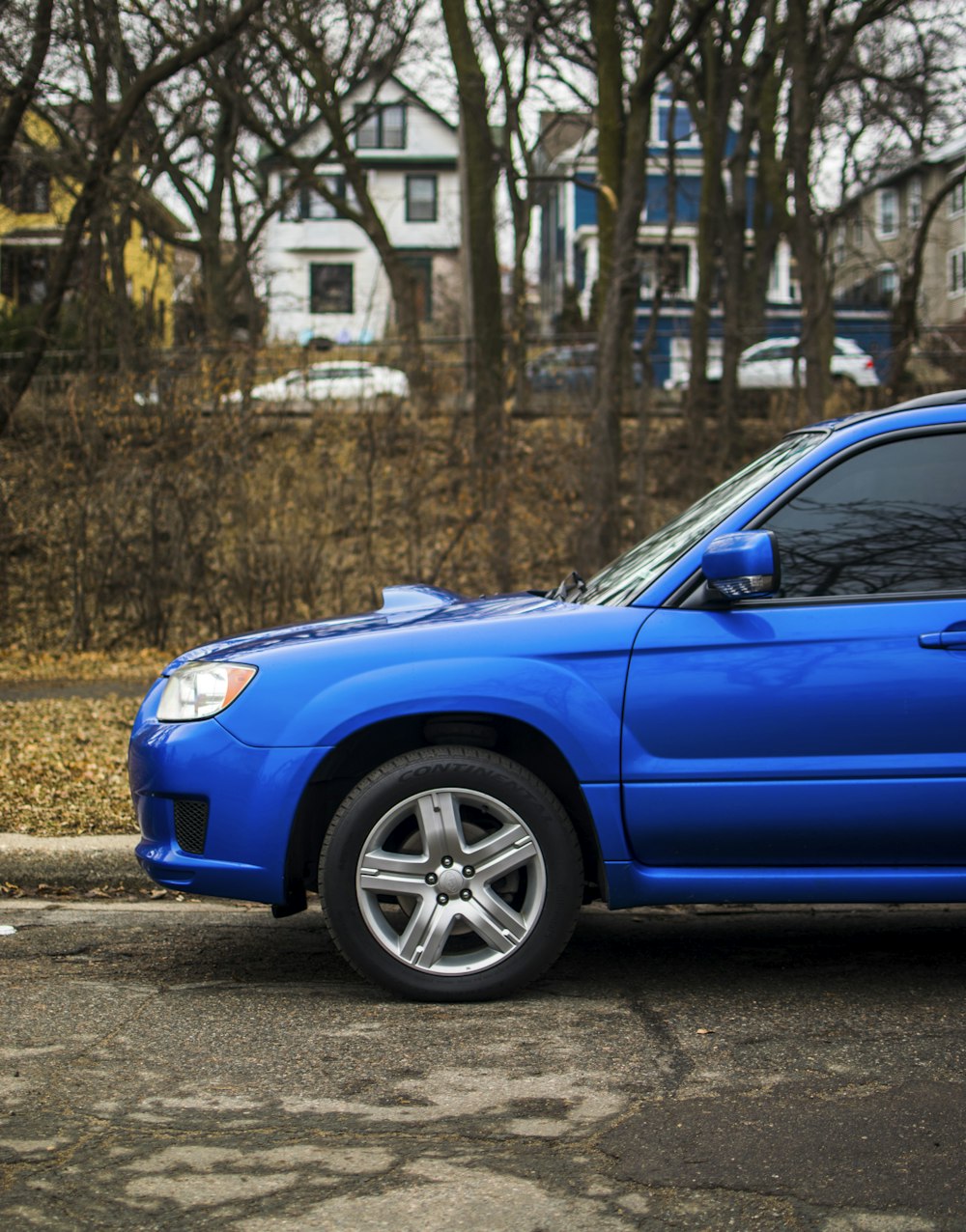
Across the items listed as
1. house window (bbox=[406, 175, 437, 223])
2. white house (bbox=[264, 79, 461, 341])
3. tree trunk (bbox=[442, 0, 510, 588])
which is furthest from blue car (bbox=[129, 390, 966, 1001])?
house window (bbox=[406, 175, 437, 223])

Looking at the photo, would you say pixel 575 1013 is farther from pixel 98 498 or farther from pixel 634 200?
pixel 634 200

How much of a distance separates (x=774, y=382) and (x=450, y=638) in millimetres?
15787

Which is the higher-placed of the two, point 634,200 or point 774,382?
point 634,200

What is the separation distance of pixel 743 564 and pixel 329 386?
12595 mm

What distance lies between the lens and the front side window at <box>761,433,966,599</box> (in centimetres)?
478

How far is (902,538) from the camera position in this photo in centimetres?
483

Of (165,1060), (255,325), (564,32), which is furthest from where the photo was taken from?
(564,32)

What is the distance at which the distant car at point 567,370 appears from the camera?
16969 mm

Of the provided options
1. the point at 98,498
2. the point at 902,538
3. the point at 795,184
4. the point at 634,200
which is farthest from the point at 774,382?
the point at 902,538

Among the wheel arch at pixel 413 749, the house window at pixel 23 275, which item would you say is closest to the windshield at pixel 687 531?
the wheel arch at pixel 413 749

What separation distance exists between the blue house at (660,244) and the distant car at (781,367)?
0.18 metres

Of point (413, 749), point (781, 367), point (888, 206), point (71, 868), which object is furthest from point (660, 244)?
point (888, 206)

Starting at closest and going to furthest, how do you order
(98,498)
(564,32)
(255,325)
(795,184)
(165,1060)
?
(165,1060) < (98,498) < (795,184) < (255,325) < (564,32)

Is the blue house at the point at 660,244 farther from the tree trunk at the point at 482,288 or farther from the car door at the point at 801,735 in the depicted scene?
the car door at the point at 801,735
